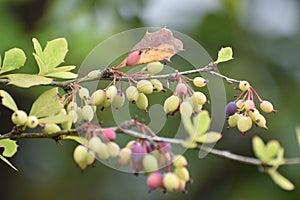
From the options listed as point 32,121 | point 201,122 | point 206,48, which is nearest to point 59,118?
point 32,121

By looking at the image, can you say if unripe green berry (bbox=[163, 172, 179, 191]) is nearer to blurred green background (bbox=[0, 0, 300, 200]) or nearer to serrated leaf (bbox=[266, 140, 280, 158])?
serrated leaf (bbox=[266, 140, 280, 158])

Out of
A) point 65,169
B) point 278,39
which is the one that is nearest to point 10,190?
point 65,169

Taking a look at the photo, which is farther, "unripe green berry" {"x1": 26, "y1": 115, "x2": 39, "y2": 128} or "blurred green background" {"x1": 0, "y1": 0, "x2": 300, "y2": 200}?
"blurred green background" {"x1": 0, "y1": 0, "x2": 300, "y2": 200}

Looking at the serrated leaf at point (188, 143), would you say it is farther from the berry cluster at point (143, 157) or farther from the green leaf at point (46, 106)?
the green leaf at point (46, 106)

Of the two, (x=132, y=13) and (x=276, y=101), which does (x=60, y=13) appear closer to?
(x=132, y=13)

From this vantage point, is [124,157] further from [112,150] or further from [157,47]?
[157,47]

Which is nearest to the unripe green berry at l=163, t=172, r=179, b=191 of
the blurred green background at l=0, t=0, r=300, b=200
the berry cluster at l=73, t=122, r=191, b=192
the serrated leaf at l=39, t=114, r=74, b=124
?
the berry cluster at l=73, t=122, r=191, b=192
